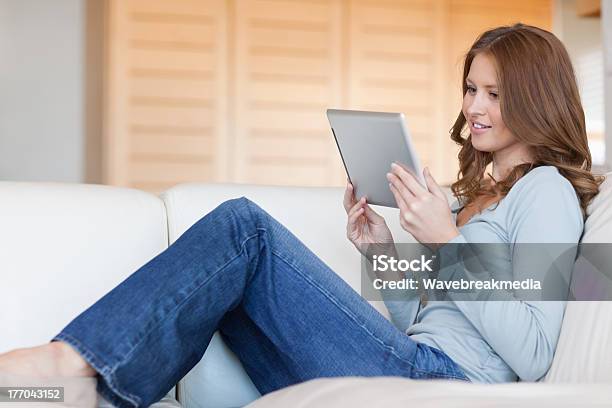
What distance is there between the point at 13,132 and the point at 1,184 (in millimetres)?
3260

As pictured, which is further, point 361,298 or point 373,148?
point 373,148

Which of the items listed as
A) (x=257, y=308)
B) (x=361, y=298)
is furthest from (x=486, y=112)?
(x=257, y=308)

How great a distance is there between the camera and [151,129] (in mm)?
4375

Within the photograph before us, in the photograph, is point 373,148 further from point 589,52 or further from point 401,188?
point 589,52

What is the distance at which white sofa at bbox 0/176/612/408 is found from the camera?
1.56 metres

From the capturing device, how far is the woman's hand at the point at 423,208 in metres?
1.42

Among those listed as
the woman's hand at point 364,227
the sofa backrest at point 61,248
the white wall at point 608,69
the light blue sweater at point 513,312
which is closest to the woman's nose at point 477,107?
the light blue sweater at point 513,312

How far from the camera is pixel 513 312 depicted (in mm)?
1363

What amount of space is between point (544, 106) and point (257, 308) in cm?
63

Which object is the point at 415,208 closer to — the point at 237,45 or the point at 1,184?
the point at 1,184

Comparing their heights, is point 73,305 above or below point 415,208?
below

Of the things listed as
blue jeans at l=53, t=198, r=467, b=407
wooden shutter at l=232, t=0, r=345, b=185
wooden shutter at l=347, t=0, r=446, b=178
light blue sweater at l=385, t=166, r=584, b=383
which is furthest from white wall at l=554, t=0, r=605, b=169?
blue jeans at l=53, t=198, r=467, b=407

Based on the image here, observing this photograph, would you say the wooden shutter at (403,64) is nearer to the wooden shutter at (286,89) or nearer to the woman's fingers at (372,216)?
the wooden shutter at (286,89)

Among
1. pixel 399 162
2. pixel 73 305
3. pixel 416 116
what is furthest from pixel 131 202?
pixel 416 116
